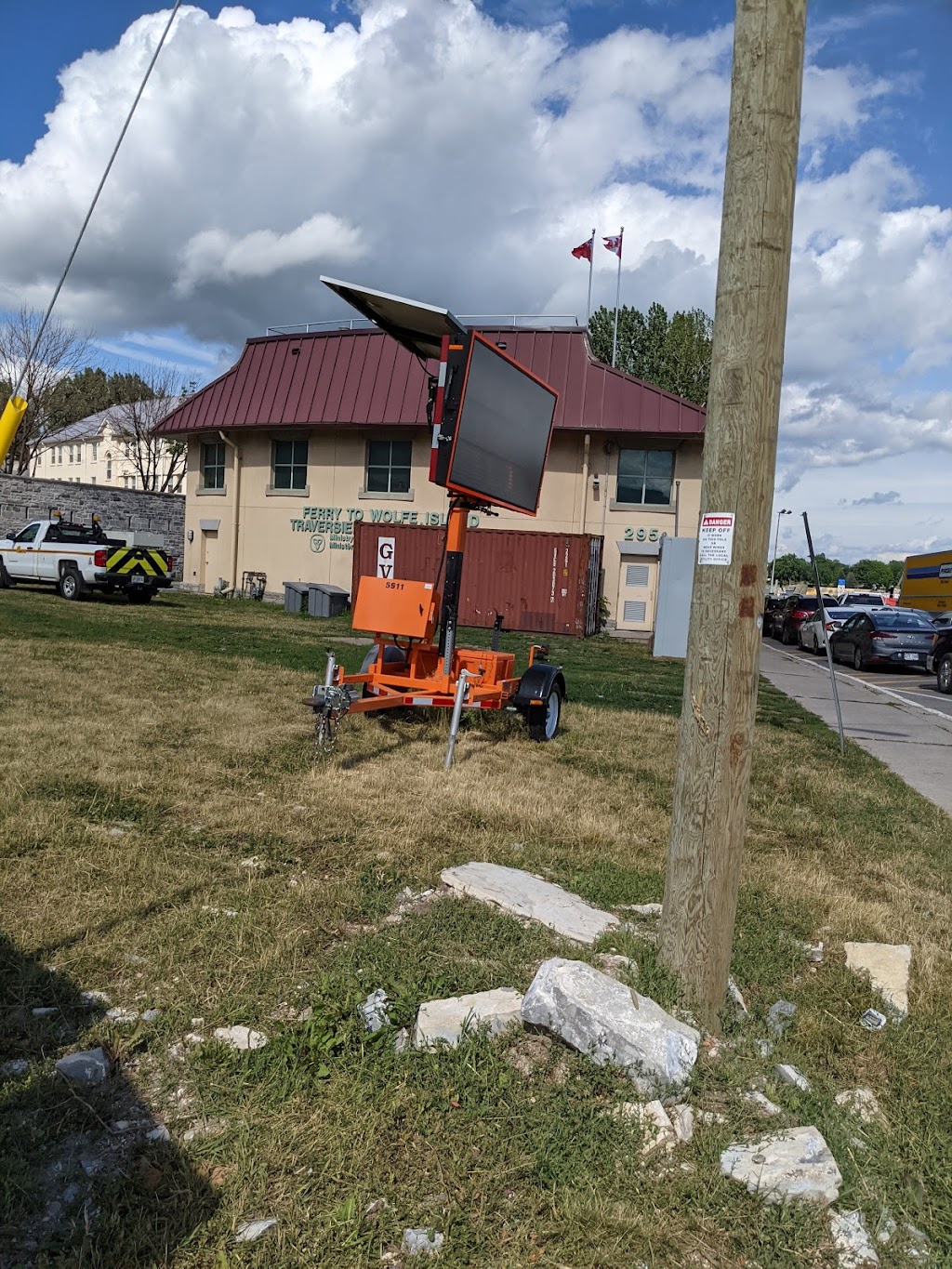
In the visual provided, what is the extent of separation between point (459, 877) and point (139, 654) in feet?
31.0

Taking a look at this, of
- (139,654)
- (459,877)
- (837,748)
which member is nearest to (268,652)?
(139,654)

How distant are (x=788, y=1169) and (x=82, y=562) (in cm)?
2189

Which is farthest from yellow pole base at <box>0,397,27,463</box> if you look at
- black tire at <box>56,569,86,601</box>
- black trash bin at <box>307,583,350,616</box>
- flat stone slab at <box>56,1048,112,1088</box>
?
black trash bin at <box>307,583,350,616</box>

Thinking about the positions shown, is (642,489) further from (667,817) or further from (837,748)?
(667,817)

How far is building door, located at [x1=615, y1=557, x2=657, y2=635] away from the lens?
2461 cm

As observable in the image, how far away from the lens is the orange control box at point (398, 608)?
8.21m

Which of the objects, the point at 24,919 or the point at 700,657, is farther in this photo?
the point at 24,919

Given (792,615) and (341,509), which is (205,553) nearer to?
(341,509)

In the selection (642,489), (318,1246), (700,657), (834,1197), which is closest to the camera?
(318,1246)

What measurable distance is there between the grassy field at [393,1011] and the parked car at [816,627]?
1968 centimetres

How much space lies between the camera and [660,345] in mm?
58719

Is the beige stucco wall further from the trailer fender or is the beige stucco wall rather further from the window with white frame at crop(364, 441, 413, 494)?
the trailer fender

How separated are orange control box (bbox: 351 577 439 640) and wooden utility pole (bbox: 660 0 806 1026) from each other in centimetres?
487

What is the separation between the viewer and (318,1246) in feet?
7.55
